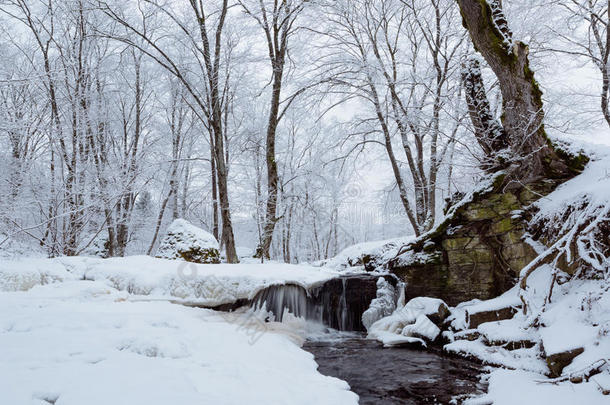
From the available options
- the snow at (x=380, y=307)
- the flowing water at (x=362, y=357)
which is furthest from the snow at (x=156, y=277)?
the snow at (x=380, y=307)

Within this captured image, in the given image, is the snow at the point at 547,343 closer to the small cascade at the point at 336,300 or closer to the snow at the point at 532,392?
the snow at the point at 532,392

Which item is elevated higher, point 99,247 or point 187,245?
point 187,245

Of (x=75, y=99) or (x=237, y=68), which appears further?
(x=237, y=68)

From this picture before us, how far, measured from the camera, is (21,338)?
9.21 feet

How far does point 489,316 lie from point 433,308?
0.91m

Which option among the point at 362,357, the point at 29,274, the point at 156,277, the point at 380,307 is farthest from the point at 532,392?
the point at 29,274

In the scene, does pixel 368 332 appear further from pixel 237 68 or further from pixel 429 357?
pixel 237 68

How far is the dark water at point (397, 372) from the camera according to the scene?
342cm

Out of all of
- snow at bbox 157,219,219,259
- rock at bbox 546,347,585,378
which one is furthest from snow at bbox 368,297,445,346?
snow at bbox 157,219,219,259

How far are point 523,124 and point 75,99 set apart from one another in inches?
427

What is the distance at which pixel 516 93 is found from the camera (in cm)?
580

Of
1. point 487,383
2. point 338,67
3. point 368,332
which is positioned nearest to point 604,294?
point 487,383

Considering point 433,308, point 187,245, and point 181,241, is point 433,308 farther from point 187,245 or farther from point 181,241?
point 181,241

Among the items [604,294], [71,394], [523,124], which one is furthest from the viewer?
[523,124]
